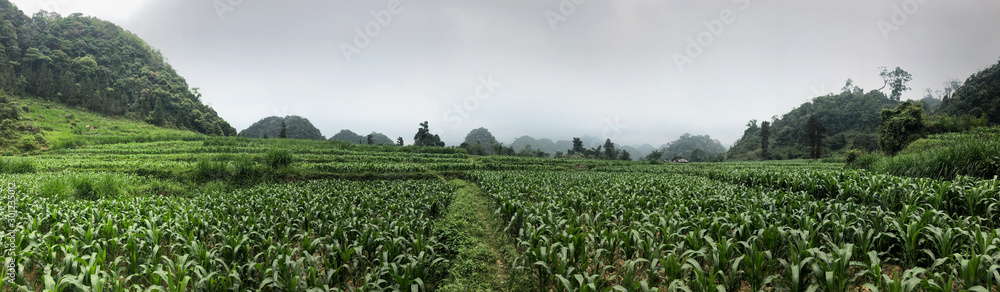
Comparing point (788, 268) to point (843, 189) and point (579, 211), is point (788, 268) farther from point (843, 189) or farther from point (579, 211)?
point (843, 189)

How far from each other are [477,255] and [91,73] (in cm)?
11183

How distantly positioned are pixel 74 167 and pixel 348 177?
50.0ft

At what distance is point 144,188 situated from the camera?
12648 mm

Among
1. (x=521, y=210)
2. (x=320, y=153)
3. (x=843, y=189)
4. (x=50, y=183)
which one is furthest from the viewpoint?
(x=320, y=153)

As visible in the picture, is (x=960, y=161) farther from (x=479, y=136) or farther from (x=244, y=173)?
(x=479, y=136)

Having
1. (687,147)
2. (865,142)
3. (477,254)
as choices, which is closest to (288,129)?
(477,254)

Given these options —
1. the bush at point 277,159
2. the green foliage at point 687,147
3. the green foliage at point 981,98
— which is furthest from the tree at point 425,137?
the green foliage at point 687,147

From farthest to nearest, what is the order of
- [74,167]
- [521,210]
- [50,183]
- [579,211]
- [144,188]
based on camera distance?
[74,167] < [144,188] < [50,183] < [579,211] < [521,210]

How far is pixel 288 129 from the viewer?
3954 inches

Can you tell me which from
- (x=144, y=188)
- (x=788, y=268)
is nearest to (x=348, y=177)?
(x=144, y=188)

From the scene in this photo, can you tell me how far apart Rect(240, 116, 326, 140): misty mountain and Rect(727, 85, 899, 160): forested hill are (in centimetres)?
12504

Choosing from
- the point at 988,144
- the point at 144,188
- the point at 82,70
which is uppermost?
the point at 82,70

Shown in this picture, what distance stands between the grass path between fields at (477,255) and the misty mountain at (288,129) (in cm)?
10749

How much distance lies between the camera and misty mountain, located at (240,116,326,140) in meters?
98.8
